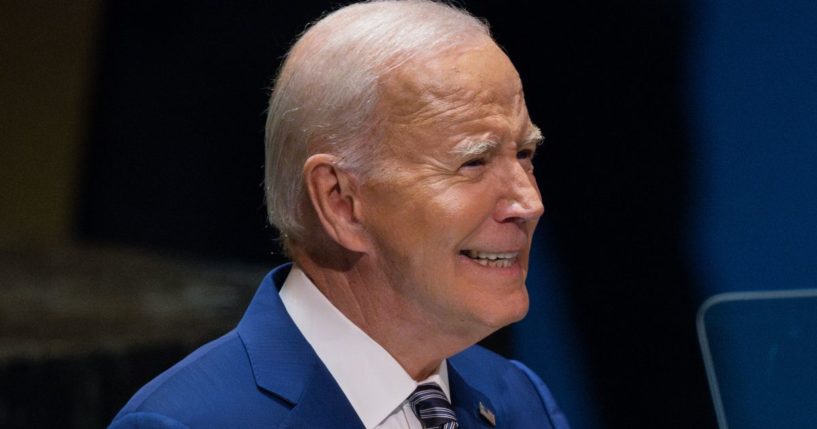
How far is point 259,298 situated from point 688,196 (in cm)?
66

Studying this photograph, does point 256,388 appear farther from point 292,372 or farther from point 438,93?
point 438,93

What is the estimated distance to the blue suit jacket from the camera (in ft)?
4.96

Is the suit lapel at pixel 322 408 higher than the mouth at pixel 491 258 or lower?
lower

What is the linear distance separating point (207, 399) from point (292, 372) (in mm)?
118

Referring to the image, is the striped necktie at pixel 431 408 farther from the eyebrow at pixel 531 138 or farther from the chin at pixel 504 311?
the eyebrow at pixel 531 138

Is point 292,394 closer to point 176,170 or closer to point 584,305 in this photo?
point 584,305

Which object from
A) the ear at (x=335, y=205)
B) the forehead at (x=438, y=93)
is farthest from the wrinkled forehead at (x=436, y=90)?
the ear at (x=335, y=205)

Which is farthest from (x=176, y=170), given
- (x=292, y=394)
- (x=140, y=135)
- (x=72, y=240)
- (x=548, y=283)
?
(x=292, y=394)

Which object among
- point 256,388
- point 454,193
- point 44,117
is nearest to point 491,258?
point 454,193

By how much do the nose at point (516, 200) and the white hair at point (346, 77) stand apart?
6.8 inches

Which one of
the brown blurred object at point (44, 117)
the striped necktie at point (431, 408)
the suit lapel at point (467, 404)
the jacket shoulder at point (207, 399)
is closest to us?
the jacket shoulder at point (207, 399)

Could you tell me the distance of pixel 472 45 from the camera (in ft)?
5.11

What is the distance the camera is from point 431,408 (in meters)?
1.61

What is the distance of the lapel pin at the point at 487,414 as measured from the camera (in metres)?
1.75
